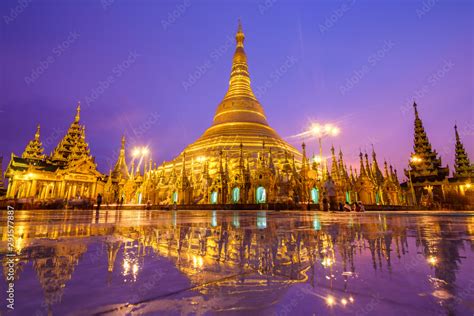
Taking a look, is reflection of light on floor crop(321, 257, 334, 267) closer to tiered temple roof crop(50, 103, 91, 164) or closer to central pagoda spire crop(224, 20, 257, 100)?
central pagoda spire crop(224, 20, 257, 100)

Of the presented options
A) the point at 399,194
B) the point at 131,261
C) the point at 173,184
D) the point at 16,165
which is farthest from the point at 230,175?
the point at 16,165

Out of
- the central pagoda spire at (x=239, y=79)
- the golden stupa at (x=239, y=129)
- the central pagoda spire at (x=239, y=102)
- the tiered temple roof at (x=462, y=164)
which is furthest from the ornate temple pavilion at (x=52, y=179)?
the tiered temple roof at (x=462, y=164)

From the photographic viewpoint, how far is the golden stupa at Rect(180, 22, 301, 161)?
37.2m

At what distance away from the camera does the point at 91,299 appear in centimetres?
120

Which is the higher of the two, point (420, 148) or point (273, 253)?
point (420, 148)

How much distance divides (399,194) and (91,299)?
122 feet

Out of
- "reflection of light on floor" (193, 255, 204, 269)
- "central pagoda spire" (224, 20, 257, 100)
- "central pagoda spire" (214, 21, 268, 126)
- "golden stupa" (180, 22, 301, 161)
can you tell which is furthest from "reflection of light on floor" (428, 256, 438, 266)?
"central pagoda spire" (224, 20, 257, 100)

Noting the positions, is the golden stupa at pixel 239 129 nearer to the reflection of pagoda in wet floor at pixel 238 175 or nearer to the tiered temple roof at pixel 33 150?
the reflection of pagoda in wet floor at pixel 238 175

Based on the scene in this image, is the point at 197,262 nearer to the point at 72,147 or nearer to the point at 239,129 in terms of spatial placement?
the point at 239,129

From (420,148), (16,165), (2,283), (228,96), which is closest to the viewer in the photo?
(2,283)

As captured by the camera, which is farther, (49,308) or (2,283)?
(2,283)

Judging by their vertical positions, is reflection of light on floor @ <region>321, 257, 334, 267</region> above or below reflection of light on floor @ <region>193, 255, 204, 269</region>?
below

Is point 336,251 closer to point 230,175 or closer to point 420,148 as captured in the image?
point 230,175

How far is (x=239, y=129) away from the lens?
41.1m
